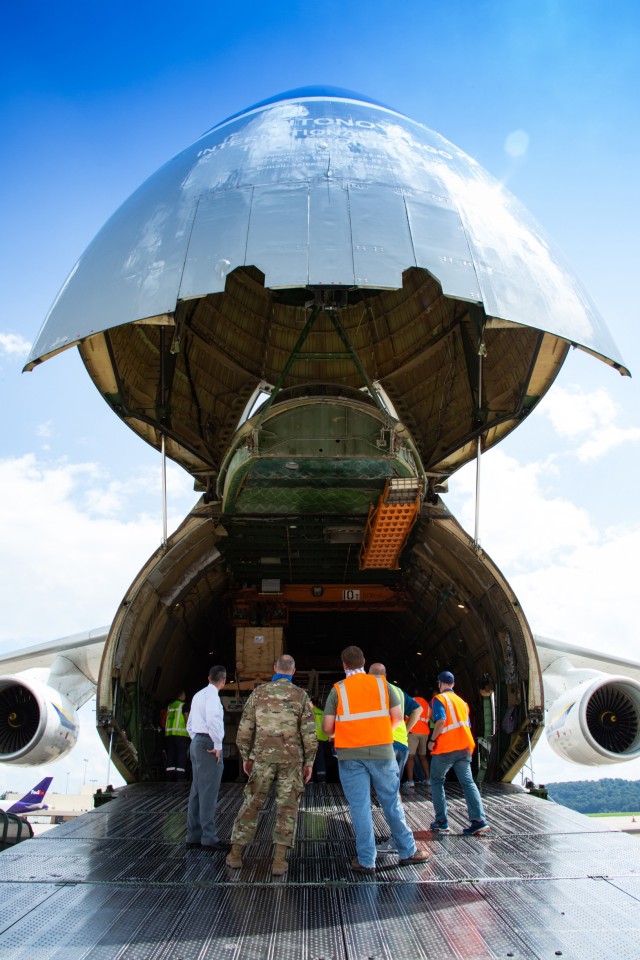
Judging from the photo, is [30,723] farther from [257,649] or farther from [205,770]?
[205,770]

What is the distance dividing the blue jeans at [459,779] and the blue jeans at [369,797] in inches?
38.5

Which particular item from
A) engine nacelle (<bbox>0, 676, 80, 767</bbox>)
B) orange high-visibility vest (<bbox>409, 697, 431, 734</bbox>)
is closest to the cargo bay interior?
orange high-visibility vest (<bbox>409, 697, 431, 734</bbox>)

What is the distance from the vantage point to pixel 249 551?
1132cm

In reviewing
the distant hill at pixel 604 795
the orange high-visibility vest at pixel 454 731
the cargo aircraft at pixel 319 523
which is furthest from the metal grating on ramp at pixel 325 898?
the distant hill at pixel 604 795

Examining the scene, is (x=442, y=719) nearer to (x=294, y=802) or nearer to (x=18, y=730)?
(x=294, y=802)

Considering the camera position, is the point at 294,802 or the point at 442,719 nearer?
the point at 294,802

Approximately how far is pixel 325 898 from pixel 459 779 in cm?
177

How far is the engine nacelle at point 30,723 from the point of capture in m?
8.40

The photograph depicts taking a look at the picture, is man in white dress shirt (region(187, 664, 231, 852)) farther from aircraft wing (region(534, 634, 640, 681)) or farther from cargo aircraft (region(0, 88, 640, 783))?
aircraft wing (region(534, 634, 640, 681))

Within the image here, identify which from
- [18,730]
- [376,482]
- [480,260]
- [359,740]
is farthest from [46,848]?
[480,260]

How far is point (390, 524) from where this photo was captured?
30.7ft

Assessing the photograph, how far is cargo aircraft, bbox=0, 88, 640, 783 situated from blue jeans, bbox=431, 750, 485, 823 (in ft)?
8.61

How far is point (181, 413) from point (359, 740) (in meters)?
5.70

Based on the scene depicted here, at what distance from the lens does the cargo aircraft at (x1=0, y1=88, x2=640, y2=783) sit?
605 centimetres
